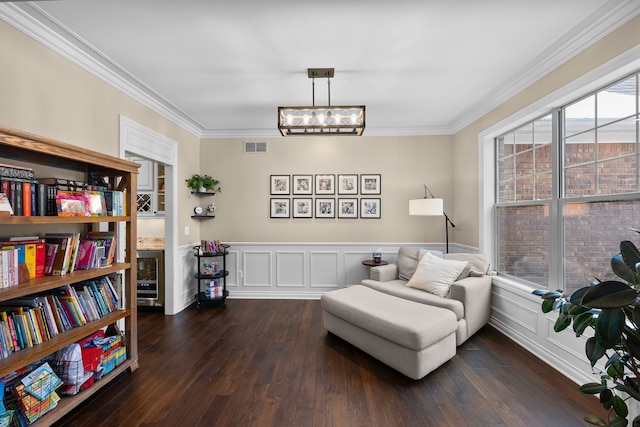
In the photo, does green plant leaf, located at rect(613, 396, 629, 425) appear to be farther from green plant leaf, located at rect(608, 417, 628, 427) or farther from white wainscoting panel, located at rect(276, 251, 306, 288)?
white wainscoting panel, located at rect(276, 251, 306, 288)

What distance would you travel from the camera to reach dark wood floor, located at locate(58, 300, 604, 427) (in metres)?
1.91

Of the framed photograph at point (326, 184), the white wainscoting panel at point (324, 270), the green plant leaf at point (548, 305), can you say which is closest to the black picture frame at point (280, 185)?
the framed photograph at point (326, 184)

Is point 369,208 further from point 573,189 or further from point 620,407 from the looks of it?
point 620,407

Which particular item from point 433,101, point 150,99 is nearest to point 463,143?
point 433,101

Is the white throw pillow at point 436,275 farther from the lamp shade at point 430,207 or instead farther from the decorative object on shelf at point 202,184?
the decorative object on shelf at point 202,184

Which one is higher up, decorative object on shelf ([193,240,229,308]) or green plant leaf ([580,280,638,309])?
green plant leaf ([580,280,638,309])

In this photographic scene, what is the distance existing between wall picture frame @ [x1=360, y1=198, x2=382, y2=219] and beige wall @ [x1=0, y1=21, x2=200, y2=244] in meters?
3.20

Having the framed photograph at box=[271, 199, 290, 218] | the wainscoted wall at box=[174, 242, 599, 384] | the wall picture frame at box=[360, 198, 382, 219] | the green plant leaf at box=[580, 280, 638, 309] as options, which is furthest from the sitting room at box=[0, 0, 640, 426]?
the framed photograph at box=[271, 199, 290, 218]

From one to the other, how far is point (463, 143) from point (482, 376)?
3044 mm

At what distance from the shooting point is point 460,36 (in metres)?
2.18

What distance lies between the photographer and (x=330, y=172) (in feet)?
14.9

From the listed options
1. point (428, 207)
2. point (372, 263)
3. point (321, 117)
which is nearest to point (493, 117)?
point (428, 207)

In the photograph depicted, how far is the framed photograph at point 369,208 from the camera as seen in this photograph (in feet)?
14.8

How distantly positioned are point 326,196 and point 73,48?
10.7 feet
